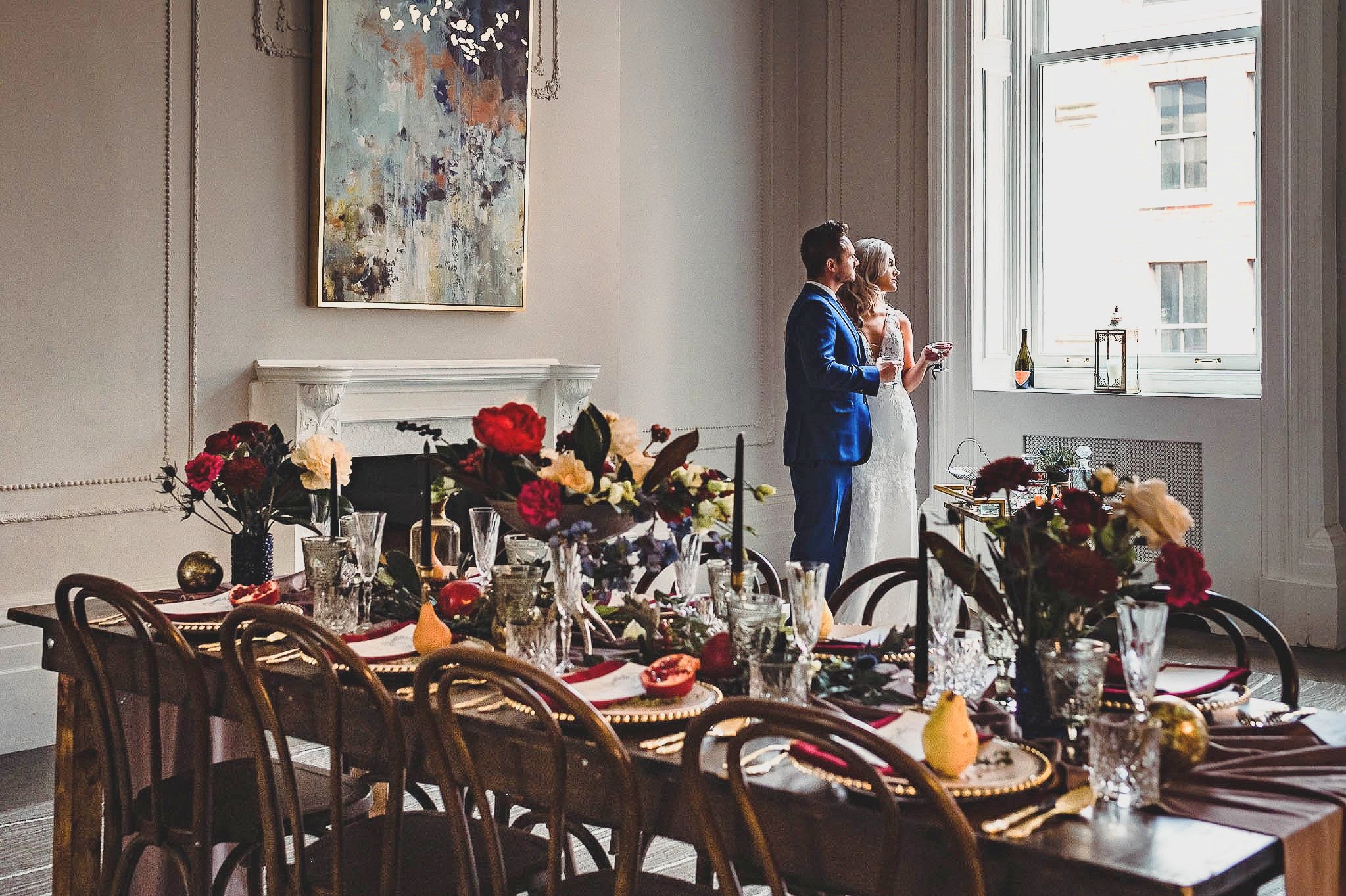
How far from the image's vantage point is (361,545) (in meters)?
2.62

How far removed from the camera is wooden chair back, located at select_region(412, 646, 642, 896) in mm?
1776

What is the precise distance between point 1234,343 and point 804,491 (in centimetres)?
237

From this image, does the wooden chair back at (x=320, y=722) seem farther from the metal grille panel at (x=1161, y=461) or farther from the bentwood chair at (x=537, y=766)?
the metal grille panel at (x=1161, y=461)

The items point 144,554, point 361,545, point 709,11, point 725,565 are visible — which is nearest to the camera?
point 725,565

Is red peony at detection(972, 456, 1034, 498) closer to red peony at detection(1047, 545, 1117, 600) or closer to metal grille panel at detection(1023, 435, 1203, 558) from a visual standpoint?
red peony at detection(1047, 545, 1117, 600)

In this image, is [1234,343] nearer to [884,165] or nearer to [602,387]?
[884,165]

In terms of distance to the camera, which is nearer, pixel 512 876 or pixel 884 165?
pixel 512 876

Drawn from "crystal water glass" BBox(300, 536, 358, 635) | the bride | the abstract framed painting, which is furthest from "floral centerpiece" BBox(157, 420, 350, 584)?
the bride

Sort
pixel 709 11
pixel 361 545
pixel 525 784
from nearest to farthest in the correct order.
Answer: pixel 525 784, pixel 361 545, pixel 709 11

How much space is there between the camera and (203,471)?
2.93 metres

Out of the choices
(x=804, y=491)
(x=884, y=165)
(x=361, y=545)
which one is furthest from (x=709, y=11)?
(x=361, y=545)

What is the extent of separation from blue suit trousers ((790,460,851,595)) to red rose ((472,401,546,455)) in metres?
3.05

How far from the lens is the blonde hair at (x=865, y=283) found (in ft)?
18.8

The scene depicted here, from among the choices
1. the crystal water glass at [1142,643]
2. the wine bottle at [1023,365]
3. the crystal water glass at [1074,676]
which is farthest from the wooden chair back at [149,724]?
the wine bottle at [1023,365]
